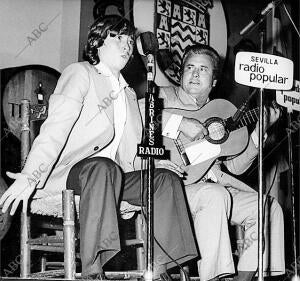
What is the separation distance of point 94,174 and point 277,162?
71.8 inches

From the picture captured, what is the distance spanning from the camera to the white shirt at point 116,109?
2.11 metres

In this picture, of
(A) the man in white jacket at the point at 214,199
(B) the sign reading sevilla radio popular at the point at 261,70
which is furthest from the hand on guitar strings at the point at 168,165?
(B) the sign reading sevilla radio popular at the point at 261,70

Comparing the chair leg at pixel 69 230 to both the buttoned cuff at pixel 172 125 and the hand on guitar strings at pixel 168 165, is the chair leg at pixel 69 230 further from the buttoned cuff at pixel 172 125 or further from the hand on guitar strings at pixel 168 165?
the buttoned cuff at pixel 172 125

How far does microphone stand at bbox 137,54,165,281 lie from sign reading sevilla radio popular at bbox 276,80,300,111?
0.79 meters

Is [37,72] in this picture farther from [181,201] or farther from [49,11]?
[181,201]

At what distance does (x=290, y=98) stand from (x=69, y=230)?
3.99 feet

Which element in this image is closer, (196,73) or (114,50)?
(114,50)

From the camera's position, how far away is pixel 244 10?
3.69 meters

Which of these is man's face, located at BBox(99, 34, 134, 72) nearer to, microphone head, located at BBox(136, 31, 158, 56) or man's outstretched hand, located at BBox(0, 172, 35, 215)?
microphone head, located at BBox(136, 31, 158, 56)

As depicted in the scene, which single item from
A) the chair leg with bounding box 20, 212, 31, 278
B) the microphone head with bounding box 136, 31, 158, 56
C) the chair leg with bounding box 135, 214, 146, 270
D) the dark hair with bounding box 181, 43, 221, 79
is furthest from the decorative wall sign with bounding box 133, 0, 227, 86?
the chair leg with bounding box 20, 212, 31, 278

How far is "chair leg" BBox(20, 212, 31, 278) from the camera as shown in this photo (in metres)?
2.01

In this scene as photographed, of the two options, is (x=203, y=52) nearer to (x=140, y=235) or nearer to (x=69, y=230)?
(x=140, y=235)

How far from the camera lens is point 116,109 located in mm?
2137

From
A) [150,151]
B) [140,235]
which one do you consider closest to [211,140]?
[140,235]
